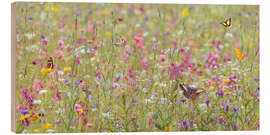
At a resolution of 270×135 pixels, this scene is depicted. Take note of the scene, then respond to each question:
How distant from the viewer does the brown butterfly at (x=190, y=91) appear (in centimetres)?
556

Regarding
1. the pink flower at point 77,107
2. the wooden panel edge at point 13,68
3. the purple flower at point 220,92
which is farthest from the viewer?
the purple flower at point 220,92

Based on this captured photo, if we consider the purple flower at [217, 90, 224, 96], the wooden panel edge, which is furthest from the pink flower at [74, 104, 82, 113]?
the purple flower at [217, 90, 224, 96]

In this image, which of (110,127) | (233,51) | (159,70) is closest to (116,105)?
(110,127)

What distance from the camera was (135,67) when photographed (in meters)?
5.51

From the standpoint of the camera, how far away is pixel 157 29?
5.61m

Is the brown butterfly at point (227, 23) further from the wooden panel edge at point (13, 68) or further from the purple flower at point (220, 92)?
Answer: the wooden panel edge at point (13, 68)

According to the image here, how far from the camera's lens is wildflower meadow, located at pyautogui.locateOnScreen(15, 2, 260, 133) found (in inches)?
207

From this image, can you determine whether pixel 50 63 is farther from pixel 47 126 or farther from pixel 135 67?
pixel 135 67

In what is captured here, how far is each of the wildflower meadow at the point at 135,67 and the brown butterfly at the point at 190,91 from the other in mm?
46

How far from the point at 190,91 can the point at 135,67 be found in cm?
68

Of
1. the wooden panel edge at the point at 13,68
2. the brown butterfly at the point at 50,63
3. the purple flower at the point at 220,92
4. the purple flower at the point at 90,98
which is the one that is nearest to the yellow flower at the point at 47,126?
the wooden panel edge at the point at 13,68

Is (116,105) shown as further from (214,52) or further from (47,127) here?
(214,52)

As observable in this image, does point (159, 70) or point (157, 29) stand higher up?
point (157, 29)

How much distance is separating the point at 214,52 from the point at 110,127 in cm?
149
